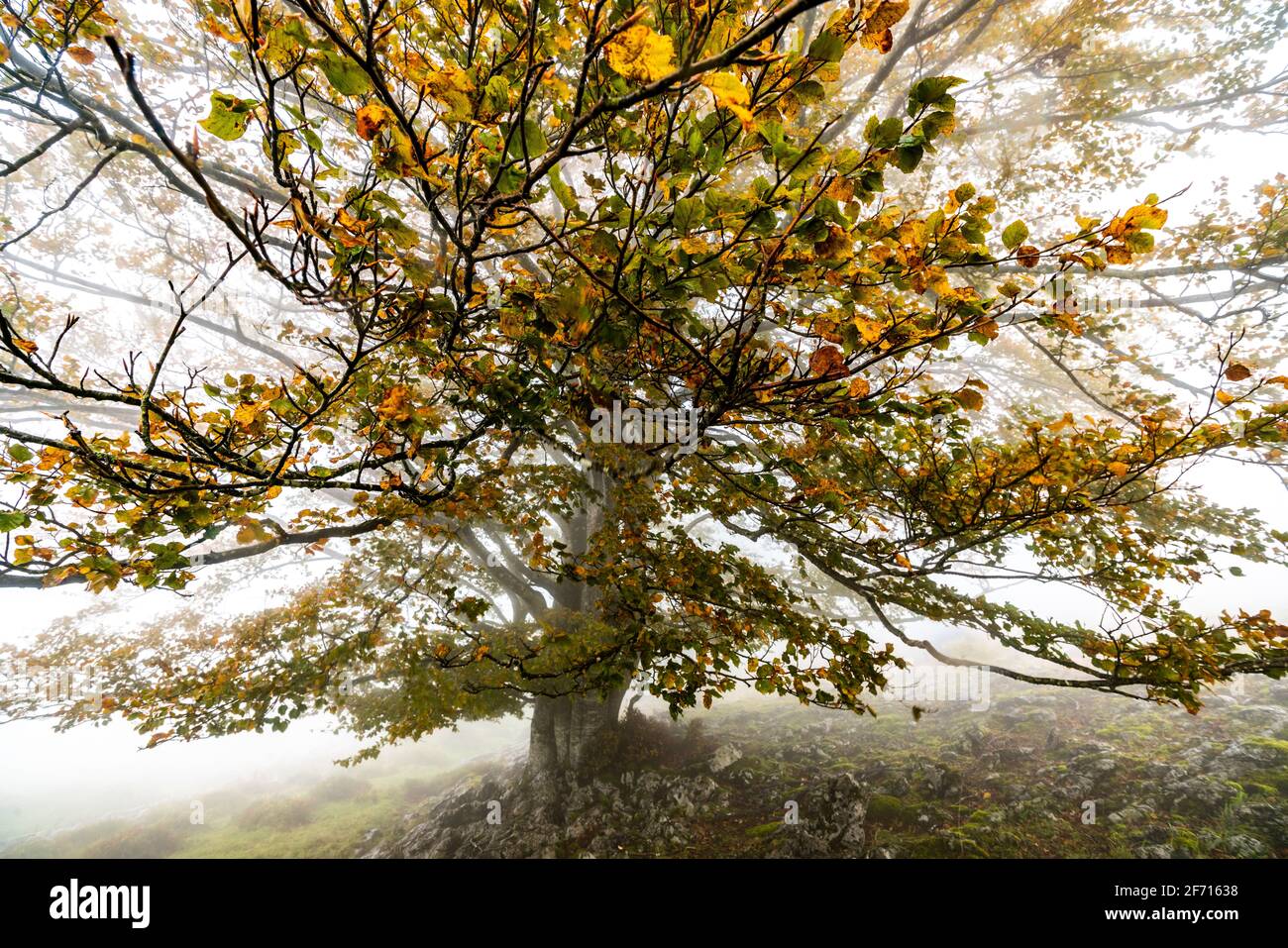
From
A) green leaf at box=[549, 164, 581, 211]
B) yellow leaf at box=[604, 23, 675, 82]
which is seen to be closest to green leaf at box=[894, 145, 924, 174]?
yellow leaf at box=[604, 23, 675, 82]

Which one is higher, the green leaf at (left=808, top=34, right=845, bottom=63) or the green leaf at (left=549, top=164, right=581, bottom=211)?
the green leaf at (left=808, top=34, right=845, bottom=63)

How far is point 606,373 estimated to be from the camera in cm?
334

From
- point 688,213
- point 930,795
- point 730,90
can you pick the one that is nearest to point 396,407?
point 688,213

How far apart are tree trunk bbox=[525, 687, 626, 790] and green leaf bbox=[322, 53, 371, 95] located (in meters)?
8.71

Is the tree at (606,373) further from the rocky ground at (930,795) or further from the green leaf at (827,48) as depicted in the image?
the rocky ground at (930,795)

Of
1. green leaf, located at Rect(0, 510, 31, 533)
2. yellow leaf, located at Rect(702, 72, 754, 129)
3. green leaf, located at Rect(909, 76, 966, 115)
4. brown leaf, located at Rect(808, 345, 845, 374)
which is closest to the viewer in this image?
yellow leaf, located at Rect(702, 72, 754, 129)

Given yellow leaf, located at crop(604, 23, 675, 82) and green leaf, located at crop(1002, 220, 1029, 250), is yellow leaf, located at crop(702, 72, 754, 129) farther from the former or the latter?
green leaf, located at crop(1002, 220, 1029, 250)

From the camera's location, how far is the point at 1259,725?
8797mm

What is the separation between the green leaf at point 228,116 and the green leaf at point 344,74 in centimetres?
23

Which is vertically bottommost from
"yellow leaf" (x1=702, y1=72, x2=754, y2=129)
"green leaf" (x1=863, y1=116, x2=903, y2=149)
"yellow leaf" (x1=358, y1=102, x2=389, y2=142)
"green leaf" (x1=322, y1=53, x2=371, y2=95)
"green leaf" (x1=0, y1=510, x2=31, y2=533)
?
"green leaf" (x1=0, y1=510, x2=31, y2=533)

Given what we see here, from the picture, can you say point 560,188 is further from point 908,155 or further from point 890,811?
point 890,811

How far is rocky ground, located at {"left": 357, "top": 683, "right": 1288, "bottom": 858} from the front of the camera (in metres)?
6.04
